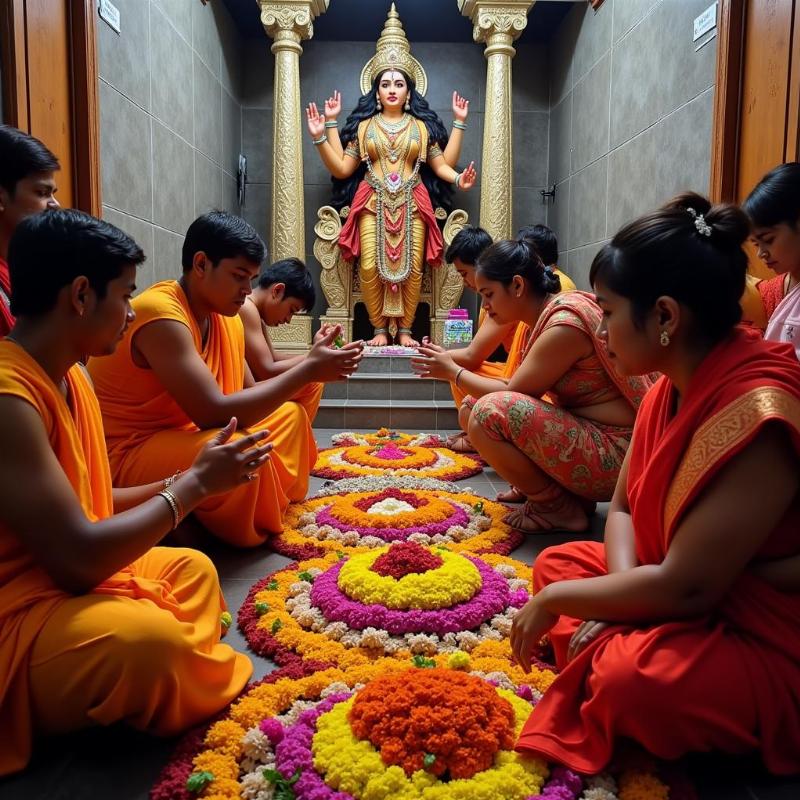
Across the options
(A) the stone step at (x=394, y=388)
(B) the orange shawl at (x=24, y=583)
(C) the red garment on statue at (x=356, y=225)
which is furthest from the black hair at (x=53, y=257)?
(C) the red garment on statue at (x=356, y=225)

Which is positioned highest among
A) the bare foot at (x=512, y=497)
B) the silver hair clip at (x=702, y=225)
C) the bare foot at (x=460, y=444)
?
the silver hair clip at (x=702, y=225)

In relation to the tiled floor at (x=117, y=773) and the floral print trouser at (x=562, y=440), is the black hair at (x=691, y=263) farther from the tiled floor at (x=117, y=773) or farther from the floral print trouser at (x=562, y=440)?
the floral print trouser at (x=562, y=440)

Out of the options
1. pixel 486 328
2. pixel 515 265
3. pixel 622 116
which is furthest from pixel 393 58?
pixel 515 265

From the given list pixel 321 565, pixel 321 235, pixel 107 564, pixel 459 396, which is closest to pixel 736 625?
pixel 107 564

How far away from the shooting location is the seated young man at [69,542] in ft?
4.28

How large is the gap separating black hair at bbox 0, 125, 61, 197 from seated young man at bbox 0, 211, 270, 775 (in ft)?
2.53

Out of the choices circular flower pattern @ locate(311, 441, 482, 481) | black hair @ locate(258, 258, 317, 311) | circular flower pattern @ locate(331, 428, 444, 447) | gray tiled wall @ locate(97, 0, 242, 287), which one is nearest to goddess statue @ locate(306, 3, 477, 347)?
gray tiled wall @ locate(97, 0, 242, 287)

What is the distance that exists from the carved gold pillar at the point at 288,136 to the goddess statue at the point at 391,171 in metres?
0.24

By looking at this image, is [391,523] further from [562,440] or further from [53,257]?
[53,257]

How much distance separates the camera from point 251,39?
7.23 metres

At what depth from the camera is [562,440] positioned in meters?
2.76

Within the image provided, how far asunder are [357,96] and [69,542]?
6.95m

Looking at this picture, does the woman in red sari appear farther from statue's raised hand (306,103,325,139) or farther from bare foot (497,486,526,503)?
statue's raised hand (306,103,325,139)

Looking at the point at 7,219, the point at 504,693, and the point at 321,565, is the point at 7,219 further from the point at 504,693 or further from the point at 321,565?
the point at 504,693
